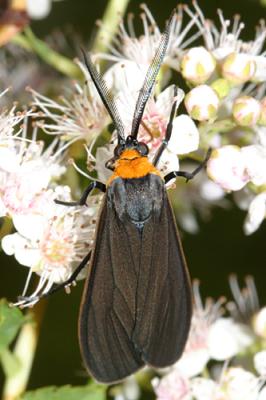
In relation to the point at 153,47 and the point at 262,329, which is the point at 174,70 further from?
the point at 262,329

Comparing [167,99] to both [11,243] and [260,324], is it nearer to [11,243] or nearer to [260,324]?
[11,243]

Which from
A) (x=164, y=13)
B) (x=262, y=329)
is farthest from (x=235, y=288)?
(x=164, y=13)

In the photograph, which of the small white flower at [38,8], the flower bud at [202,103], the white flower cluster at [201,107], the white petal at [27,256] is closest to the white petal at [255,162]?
the white flower cluster at [201,107]

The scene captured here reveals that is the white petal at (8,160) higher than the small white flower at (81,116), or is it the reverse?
the white petal at (8,160)

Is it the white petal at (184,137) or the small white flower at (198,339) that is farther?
the small white flower at (198,339)

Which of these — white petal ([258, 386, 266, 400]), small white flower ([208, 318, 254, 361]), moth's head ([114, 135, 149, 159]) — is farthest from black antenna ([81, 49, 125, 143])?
white petal ([258, 386, 266, 400])

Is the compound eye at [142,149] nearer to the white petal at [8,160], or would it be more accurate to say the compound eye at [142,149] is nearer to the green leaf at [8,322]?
Result: the white petal at [8,160]
